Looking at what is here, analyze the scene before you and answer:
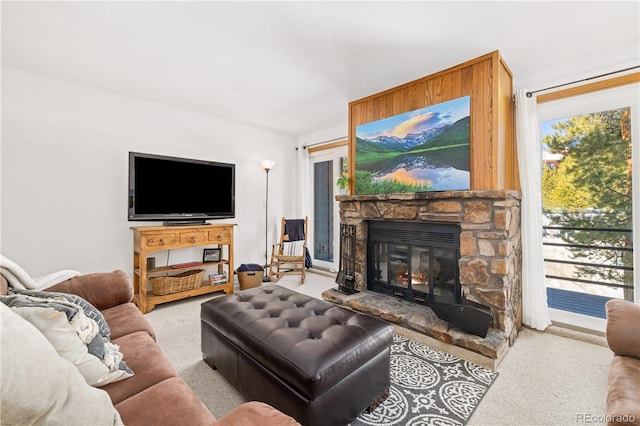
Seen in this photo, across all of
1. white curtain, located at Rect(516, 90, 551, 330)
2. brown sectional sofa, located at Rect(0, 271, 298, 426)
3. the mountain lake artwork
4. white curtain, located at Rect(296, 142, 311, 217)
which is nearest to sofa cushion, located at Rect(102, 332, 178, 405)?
brown sectional sofa, located at Rect(0, 271, 298, 426)

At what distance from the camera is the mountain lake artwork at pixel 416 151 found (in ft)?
8.04

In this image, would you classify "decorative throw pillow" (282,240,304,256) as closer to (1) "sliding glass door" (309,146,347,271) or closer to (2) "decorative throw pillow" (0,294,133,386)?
(1) "sliding glass door" (309,146,347,271)

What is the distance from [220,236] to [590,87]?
393cm

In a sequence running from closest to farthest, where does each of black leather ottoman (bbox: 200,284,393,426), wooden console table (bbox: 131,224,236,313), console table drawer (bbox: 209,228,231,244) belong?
black leather ottoman (bbox: 200,284,393,426) < wooden console table (bbox: 131,224,236,313) < console table drawer (bbox: 209,228,231,244)

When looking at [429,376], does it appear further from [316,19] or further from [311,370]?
[316,19]

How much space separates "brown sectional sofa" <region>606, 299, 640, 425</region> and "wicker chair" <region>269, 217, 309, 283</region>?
3201mm

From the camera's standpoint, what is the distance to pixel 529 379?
1.77 m

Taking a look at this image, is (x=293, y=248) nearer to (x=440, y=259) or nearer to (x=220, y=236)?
(x=220, y=236)

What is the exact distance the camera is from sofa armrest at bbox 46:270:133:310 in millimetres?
1815

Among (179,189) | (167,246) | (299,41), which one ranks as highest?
(299,41)

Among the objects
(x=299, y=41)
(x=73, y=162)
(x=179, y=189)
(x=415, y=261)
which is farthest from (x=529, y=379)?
(x=73, y=162)

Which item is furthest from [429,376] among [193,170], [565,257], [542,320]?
[193,170]

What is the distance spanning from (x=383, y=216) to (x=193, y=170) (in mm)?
2409

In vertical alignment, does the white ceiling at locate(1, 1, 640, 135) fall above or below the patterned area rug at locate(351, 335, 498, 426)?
above
